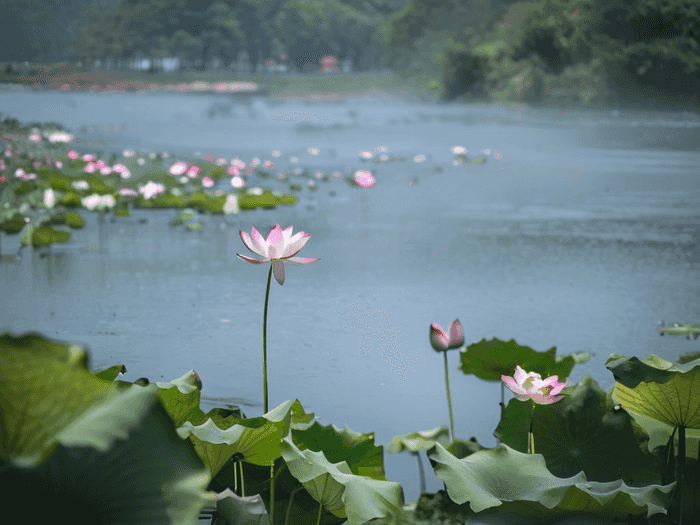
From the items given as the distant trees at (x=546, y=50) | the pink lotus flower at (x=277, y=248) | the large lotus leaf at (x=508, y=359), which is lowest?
the large lotus leaf at (x=508, y=359)

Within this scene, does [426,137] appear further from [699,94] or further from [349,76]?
[699,94]

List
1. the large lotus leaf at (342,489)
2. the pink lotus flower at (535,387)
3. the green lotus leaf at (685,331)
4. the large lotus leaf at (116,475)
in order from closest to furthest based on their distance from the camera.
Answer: the large lotus leaf at (116,475) < the large lotus leaf at (342,489) < the pink lotus flower at (535,387) < the green lotus leaf at (685,331)

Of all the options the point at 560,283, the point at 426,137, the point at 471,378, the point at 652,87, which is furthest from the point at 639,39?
the point at 471,378

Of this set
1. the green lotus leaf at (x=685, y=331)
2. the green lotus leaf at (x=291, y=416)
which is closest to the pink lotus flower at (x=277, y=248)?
the green lotus leaf at (x=291, y=416)

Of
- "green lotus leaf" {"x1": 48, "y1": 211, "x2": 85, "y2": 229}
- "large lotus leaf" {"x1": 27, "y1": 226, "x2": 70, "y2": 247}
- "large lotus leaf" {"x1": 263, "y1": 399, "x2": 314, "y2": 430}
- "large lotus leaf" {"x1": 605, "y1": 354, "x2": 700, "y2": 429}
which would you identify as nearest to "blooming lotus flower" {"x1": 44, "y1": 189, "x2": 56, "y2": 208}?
"green lotus leaf" {"x1": 48, "y1": 211, "x2": 85, "y2": 229}

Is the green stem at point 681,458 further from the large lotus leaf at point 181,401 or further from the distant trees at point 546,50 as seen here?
the distant trees at point 546,50

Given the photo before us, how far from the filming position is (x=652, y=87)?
116 inches

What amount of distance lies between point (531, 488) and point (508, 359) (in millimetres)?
248

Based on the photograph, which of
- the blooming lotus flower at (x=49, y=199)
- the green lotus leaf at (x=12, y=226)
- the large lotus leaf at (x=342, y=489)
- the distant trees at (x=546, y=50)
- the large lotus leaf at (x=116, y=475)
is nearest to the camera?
the large lotus leaf at (x=116, y=475)

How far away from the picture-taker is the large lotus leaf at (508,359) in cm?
84

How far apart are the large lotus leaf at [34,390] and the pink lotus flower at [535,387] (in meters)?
0.40

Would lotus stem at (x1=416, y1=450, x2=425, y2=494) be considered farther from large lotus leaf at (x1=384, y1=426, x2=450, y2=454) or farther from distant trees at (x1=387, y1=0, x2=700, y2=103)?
distant trees at (x1=387, y1=0, x2=700, y2=103)

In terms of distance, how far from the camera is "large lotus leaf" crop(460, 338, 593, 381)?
841 mm

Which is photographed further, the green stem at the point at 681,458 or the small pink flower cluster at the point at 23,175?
the small pink flower cluster at the point at 23,175
